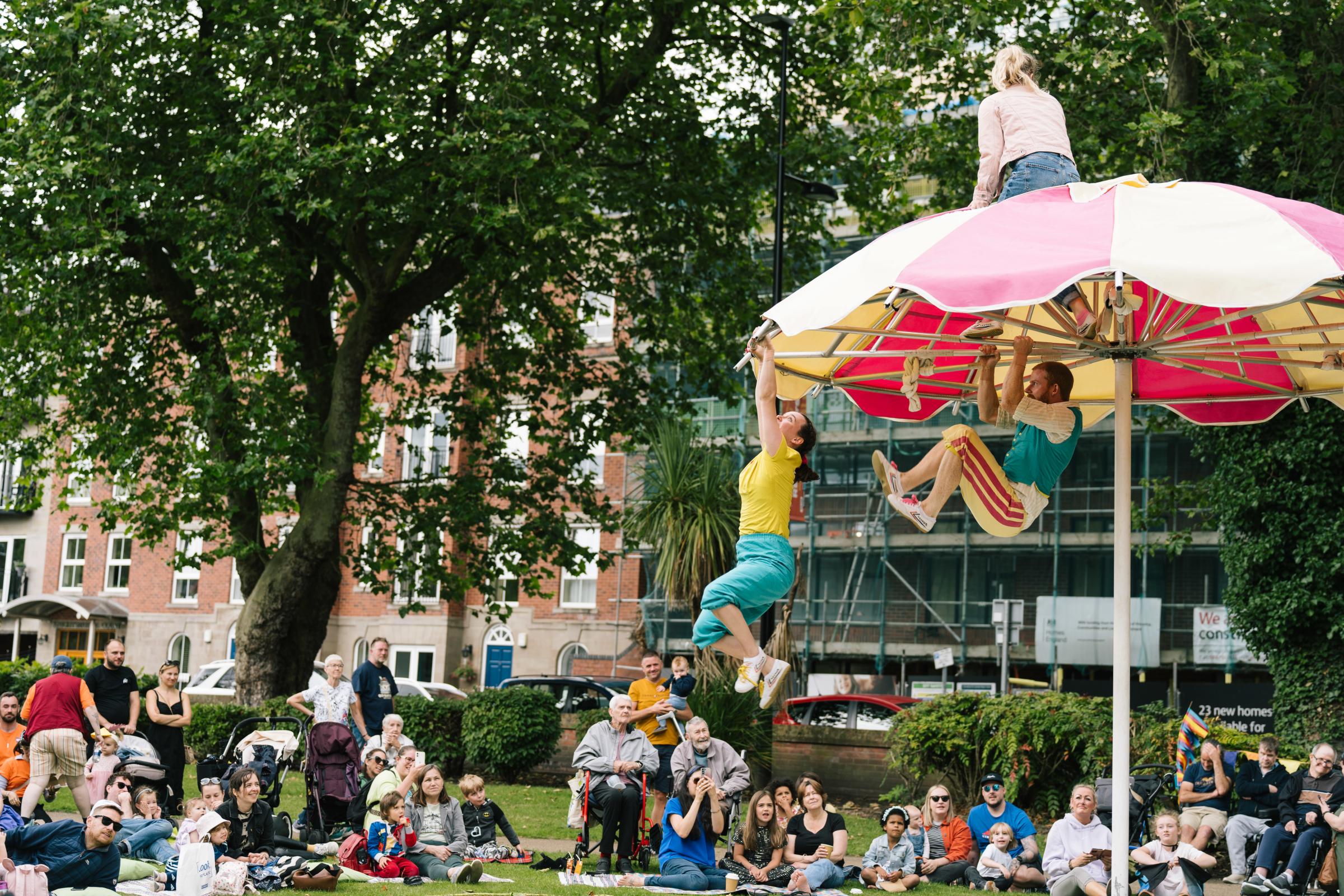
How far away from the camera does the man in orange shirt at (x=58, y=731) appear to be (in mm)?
14047

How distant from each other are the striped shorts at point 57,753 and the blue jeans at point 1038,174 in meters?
10.9

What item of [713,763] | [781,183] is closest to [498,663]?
[781,183]

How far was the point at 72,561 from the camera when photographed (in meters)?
53.4

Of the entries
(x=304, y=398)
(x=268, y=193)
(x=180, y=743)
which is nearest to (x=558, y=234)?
(x=268, y=193)

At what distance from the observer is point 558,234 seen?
65.0 feet

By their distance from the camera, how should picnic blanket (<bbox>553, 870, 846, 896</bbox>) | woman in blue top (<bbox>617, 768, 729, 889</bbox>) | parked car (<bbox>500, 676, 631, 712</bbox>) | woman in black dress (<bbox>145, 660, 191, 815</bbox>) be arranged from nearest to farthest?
picnic blanket (<bbox>553, 870, 846, 896</bbox>), woman in blue top (<bbox>617, 768, 729, 889</bbox>), woman in black dress (<bbox>145, 660, 191, 815</bbox>), parked car (<bbox>500, 676, 631, 712</bbox>)

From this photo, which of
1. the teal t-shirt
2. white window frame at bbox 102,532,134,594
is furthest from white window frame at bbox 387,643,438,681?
the teal t-shirt

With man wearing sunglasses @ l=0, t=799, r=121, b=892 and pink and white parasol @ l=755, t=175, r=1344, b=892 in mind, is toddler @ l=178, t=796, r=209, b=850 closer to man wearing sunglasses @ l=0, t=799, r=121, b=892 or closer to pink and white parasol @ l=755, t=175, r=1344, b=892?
man wearing sunglasses @ l=0, t=799, r=121, b=892

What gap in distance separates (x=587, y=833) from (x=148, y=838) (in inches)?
156

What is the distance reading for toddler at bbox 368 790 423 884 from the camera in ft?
41.5

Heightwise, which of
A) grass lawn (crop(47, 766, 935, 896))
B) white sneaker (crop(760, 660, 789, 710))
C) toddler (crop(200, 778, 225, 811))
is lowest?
grass lawn (crop(47, 766, 935, 896))

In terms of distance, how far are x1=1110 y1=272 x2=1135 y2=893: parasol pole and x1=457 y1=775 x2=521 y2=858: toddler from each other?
7.50m

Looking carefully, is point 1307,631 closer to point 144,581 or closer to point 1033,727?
point 1033,727

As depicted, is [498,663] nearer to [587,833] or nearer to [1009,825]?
[587,833]
